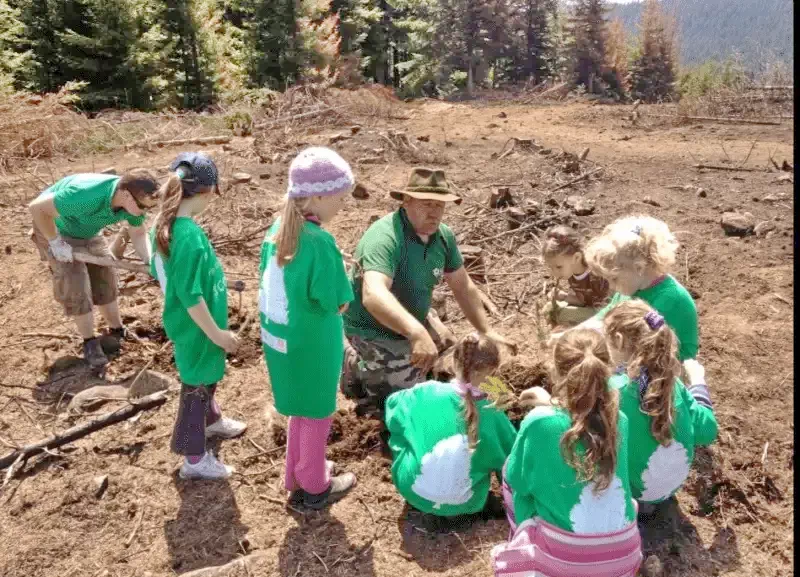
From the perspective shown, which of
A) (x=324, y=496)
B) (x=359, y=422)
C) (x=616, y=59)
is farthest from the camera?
(x=616, y=59)

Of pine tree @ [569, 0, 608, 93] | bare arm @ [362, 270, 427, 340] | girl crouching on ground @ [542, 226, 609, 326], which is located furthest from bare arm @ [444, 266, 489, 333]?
pine tree @ [569, 0, 608, 93]

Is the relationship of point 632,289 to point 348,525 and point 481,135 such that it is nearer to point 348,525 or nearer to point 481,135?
point 348,525

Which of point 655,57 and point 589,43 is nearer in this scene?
point 589,43

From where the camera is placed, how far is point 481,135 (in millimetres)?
13930

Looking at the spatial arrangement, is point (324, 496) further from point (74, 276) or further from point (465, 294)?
point (74, 276)

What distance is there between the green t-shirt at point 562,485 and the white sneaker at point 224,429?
1.98m

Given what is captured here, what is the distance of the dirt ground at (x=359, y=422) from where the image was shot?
3.03 m

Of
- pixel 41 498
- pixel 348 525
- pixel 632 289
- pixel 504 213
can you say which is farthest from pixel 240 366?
pixel 504 213

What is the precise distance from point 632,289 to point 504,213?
4.20 meters

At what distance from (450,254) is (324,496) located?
1544mm

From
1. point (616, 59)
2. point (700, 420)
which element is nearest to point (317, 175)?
point (700, 420)

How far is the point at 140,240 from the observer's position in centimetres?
467

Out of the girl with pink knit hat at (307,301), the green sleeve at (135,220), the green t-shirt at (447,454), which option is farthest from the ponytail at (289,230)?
the green sleeve at (135,220)

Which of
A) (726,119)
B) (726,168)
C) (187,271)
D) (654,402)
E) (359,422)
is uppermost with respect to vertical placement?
(187,271)
